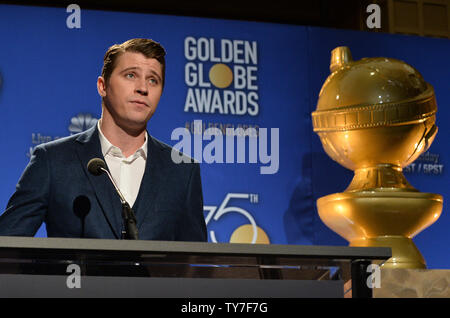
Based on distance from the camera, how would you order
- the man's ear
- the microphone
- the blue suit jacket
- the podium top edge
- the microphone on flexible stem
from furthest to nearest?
the man's ear, the blue suit jacket, the microphone, the microphone on flexible stem, the podium top edge

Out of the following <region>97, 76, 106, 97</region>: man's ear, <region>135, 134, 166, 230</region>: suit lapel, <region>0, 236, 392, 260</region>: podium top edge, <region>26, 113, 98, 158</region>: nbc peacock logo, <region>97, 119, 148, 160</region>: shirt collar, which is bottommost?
<region>0, 236, 392, 260</region>: podium top edge

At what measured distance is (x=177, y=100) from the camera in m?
2.83

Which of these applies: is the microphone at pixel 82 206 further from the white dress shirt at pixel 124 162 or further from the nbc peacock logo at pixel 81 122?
the nbc peacock logo at pixel 81 122

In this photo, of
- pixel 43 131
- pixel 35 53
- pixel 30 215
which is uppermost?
pixel 35 53

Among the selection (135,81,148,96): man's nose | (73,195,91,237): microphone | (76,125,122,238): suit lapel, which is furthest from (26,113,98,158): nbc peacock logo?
(73,195,91,237): microphone

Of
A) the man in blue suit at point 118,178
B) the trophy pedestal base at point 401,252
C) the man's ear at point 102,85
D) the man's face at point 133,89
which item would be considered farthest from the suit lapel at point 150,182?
the trophy pedestal base at point 401,252

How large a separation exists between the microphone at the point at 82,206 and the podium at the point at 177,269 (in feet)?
1.91

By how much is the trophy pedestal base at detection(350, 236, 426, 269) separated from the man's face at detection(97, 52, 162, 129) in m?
0.76

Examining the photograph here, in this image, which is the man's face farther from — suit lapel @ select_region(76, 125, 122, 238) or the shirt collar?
suit lapel @ select_region(76, 125, 122, 238)

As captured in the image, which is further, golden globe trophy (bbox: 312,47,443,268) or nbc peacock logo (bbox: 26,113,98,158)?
nbc peacock logo (bbox: 26,113,98,158)

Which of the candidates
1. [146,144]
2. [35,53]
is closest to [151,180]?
[146,144]

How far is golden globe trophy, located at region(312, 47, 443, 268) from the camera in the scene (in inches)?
76.5

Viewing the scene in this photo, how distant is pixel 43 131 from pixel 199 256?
1.74m
